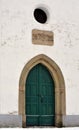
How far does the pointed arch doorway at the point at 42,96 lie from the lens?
16359 millimetres

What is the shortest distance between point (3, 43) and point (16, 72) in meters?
1.09

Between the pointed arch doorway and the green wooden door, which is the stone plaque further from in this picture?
the green wooden door

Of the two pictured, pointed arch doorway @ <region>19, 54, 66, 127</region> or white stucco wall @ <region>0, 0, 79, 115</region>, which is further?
pointed arch doorway @ <region>19, 54, 66, 127</region>

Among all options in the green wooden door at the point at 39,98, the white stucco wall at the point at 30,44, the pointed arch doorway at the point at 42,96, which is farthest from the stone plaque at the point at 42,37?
the green wooden door at the point at 39,98

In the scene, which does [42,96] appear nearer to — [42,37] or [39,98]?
[39,98]

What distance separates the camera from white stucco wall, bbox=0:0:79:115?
1599 cm

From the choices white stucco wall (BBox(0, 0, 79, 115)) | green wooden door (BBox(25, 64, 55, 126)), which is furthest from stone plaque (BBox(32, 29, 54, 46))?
green wooden door (BBox(25, 64, 55, 126))

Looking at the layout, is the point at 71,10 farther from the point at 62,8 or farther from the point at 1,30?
the point at 1,30

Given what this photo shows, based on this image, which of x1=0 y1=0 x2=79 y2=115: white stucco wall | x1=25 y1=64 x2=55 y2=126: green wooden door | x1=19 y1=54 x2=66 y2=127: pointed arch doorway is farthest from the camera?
x1=25 y1=64 x2=55 y2=126: green wooden door

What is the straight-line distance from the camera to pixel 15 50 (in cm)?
1622

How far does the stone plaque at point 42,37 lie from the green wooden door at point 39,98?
2.83ft

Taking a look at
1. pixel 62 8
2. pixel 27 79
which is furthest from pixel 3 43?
pixel 62 8

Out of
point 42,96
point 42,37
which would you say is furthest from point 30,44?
point 42,96

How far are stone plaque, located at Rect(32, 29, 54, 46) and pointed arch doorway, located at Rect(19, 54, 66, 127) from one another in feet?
1.63
